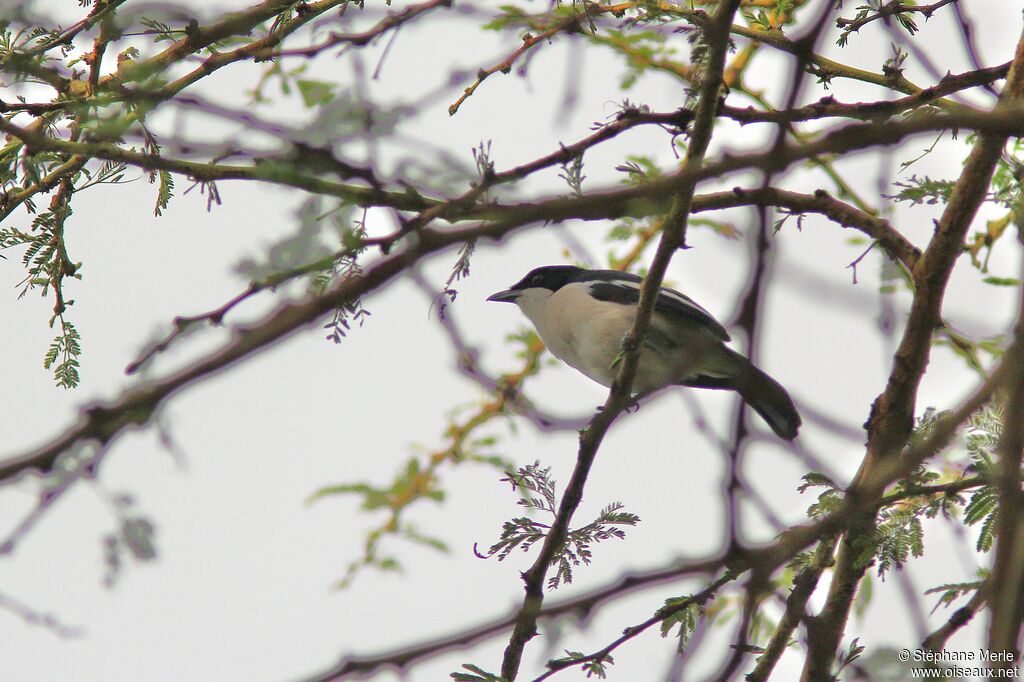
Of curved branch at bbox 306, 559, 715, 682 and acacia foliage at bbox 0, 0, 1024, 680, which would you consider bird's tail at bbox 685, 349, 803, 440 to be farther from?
curved branch at bbox 306, 559, 715, 682

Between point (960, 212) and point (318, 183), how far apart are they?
2312 millimetres

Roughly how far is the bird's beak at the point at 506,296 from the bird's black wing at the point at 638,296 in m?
0.64

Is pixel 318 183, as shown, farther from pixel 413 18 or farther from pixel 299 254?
pixel 413 18

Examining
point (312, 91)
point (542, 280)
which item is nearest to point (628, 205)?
point (312, 91)

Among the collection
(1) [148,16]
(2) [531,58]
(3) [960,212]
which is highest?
(2) [531,58]

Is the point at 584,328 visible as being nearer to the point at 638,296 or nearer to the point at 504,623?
the point at 638,296

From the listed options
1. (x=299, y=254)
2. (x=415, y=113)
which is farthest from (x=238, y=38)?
(x=299, y=254)

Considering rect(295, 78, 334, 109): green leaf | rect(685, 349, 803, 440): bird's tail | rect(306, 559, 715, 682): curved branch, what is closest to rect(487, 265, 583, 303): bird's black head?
rect(685, 349, 803, 440): bird's tail

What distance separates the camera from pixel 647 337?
583cm

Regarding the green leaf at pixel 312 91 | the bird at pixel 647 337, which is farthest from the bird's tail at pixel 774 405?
the green leaf at pixel 312 91

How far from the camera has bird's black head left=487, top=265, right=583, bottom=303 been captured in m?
7.04

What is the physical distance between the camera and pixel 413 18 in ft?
13.8

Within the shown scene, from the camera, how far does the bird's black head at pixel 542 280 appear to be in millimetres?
7039

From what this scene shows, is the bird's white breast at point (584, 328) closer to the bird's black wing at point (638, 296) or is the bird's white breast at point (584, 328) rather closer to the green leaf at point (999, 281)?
the bird's black wing at point (638, 296)
